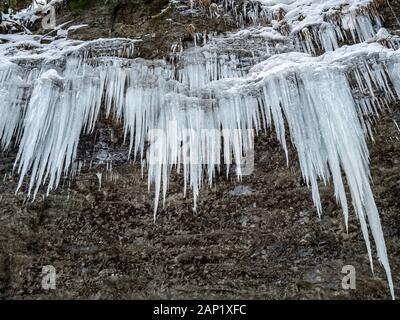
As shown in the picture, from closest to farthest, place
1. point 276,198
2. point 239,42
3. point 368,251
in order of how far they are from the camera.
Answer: point 368,251
point 276,198
point 239,42

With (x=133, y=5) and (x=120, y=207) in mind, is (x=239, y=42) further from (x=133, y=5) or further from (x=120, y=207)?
(x=120, y=207)

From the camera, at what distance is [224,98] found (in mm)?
3832

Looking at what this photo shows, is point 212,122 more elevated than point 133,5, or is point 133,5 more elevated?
point 133,5

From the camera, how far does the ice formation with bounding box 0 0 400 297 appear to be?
3463 millimetres

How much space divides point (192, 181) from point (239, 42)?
1.74 m

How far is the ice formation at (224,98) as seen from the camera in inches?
136

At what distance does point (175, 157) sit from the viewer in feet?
12.1

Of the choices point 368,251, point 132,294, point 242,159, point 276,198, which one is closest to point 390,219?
point 368,251
